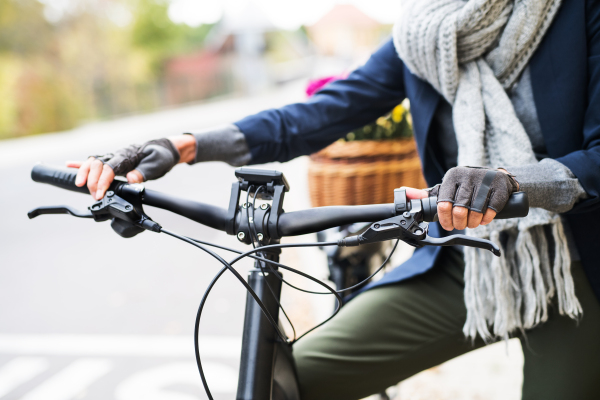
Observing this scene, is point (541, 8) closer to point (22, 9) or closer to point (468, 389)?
point (468, 389)

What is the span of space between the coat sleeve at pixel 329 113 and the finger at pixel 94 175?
513mm

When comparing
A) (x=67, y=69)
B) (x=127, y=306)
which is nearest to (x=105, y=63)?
(x=67, y=69)

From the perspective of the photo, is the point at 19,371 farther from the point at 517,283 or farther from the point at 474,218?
the point at 474,218

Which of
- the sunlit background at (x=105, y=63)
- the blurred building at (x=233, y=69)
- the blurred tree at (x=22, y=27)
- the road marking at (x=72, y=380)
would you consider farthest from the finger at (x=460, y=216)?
the blurred building at (x=233, y=69)

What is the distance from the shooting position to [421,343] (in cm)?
159

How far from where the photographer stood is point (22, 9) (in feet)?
75.0

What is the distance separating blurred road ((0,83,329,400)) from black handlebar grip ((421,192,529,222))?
2.16m

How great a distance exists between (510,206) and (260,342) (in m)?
0.64

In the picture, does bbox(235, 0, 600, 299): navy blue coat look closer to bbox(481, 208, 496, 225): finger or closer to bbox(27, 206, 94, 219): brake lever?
bbox(481, 208, 496, 225): finger

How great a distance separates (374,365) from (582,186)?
2.63 feet

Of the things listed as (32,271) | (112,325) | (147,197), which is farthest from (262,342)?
(32,271)

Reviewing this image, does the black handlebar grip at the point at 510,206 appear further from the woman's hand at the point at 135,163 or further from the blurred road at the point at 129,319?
the blurred road at the point at 129,319

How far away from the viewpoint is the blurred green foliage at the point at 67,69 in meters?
17.3

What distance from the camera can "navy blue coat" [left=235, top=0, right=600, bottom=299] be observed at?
1.35 m
